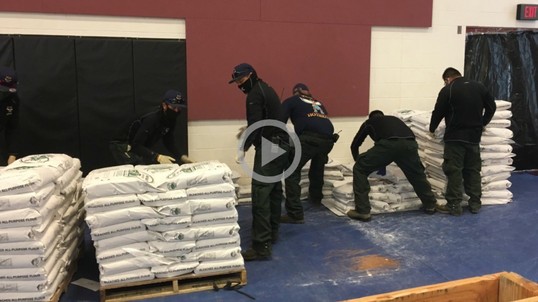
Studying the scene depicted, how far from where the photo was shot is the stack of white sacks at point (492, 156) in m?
5.60

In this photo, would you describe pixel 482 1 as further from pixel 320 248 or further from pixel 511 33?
pixel 320 248

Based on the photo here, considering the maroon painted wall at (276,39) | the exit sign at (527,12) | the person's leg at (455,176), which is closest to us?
the person's leg at (455,176)

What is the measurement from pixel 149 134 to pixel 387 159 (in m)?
2.56

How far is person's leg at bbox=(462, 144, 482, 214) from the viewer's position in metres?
5.35

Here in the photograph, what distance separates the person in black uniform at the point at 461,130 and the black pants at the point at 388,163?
308 mm

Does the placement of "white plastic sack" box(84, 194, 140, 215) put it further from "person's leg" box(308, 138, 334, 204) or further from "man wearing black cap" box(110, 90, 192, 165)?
"person's leg" box(308, 138, 334, 204)

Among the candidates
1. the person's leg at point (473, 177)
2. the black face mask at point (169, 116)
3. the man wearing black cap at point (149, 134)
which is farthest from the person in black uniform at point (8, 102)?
the person's leg at point (473, 177)

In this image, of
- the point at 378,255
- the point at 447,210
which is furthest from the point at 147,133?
the point at 447,210

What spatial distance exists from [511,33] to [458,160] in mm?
3039

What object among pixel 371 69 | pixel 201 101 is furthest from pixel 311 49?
pixel 201 101

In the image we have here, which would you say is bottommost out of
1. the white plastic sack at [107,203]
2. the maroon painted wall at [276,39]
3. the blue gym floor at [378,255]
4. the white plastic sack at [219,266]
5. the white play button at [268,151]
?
the blue gym floor at [378,255]

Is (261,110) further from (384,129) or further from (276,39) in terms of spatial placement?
(276,39)

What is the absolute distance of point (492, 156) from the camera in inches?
222

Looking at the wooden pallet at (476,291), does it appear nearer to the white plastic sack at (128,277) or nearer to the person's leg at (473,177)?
the white plastic sack at (128,277)
